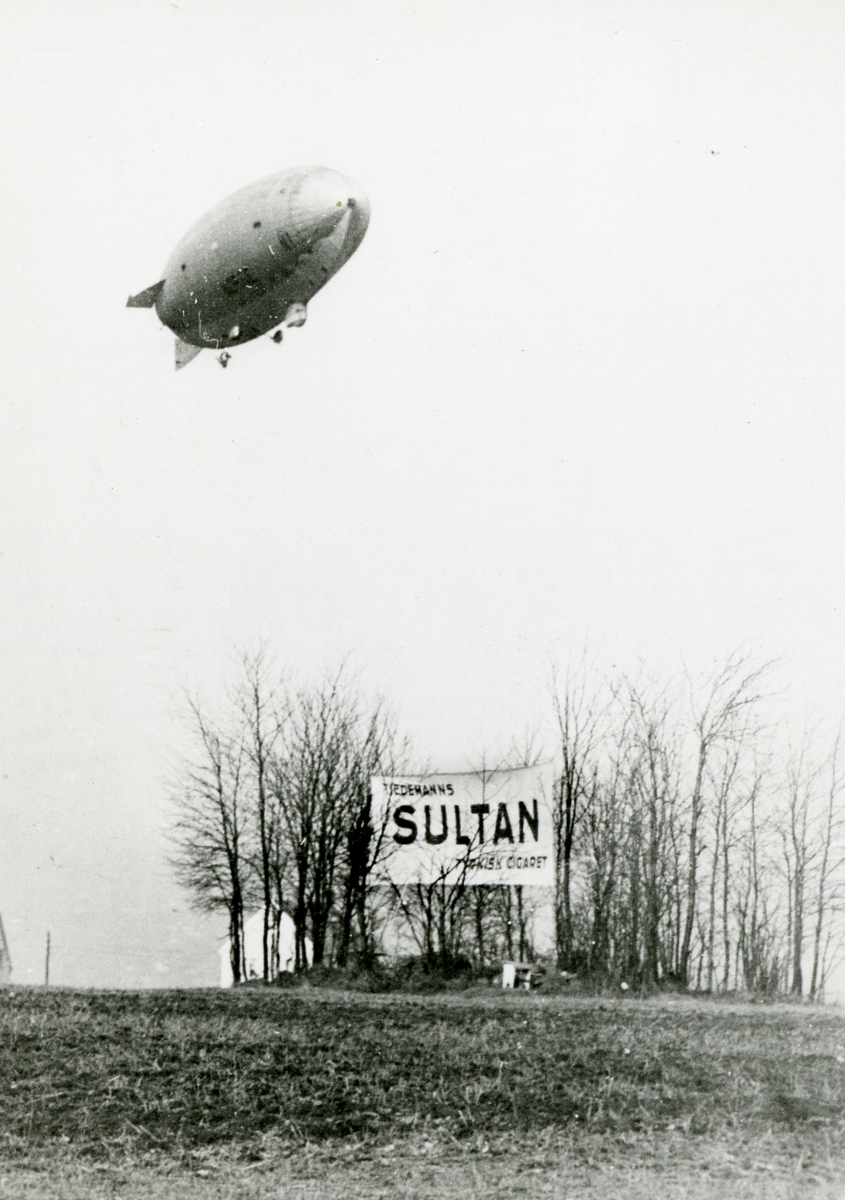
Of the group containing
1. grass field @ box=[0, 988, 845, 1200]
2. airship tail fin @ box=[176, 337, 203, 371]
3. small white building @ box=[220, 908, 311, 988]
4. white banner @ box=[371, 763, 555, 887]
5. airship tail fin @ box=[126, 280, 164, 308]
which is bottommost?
small white building @ box=[220, 908, 311, 988]

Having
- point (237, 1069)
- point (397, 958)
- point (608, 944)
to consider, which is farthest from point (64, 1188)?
point (608, 944)

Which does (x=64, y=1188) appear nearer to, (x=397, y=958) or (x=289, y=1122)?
(x=289, y=1122)

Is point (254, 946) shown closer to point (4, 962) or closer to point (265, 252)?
point (4, 962)

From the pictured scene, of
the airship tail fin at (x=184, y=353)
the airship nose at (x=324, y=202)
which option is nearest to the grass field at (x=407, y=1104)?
the airship nose at (x=324, y=202)

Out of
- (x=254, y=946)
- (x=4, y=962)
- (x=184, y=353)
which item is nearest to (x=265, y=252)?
(x=184, y=353)

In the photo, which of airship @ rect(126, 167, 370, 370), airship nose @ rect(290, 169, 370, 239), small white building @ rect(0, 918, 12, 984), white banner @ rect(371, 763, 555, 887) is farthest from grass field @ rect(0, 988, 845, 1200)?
small white building @ rect(0, 918, 12, 984)

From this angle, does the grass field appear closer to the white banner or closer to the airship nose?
the white banner
